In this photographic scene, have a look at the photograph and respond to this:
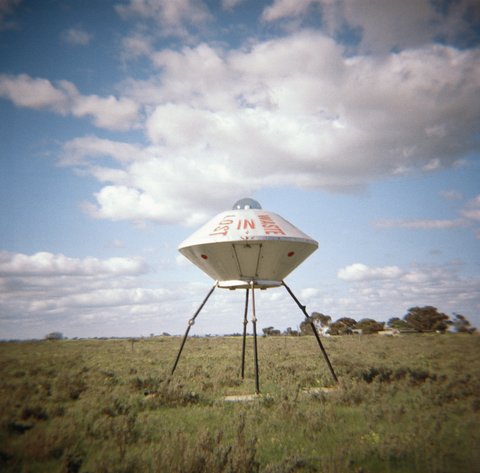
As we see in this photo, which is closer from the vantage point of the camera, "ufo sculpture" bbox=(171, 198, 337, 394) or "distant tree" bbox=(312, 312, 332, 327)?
"ufo sculpture" bbox=(171, 198, 337, 394)

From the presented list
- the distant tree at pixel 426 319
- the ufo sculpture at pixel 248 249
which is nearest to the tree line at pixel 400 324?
the distant tree at pixel 426 319

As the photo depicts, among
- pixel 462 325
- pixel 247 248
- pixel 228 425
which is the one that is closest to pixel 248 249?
pixel 247 248

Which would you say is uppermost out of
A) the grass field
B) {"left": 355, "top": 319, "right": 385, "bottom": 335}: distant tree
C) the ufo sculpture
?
{"left": 355, "top": 319, "right": 385, "bottom": 335}: distant tree

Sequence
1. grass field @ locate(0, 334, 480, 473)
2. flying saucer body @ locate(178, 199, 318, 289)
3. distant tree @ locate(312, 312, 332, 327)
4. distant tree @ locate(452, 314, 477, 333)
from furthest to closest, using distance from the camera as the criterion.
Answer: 1. distant tree @ locate(312, 312, 332, 327)
2. distant tree @ locate(452, 314, 477, 333)
3. flying saucer body @ locate(178, 199, 318, 289)
4. grass field @ locate(0, 334, 480, 473)

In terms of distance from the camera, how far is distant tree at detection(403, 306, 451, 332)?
5997cm

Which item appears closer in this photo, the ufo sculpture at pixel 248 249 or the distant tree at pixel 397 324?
the ufo sculpture at pixel 248 249

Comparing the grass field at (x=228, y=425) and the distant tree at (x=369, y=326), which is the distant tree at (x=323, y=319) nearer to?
the distant tree at (x=369, y=326)

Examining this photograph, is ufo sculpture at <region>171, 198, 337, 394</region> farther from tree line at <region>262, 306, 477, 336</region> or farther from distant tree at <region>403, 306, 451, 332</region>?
distant tree at <region>403, 306, 451, 332</region>

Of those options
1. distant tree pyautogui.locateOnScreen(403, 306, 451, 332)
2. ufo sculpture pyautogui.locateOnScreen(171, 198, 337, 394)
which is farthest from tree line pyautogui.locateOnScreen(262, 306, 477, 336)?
ufo sculpture pyautogui.locateOnScreen(171, 198, 337, 394)

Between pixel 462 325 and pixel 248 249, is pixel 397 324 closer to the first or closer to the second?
pixel 462 325

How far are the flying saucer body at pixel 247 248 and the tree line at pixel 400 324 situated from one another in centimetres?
4444

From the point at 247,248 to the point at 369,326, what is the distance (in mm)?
61460

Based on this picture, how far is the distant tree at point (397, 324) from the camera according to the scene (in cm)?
6516

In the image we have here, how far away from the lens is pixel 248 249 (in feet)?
36.8
